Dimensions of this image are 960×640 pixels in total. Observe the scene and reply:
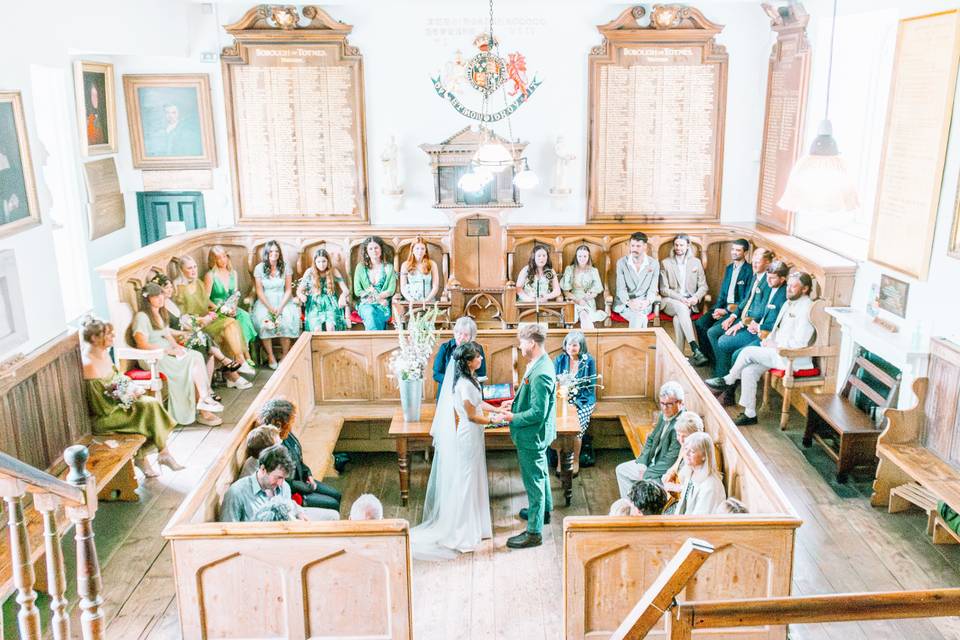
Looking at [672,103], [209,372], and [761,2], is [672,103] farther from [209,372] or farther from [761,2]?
[209,372]

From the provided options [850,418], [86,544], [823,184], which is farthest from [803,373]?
[86,544]

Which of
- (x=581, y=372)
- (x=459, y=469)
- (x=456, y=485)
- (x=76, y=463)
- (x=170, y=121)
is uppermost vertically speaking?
(x=170, y=121)

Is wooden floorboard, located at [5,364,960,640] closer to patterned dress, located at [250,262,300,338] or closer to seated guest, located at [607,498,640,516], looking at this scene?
seated guest, located at [607,498,640,516]

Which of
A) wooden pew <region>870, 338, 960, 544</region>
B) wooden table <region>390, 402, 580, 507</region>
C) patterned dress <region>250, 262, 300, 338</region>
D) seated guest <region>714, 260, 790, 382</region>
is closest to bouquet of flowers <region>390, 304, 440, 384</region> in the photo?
wooden table <region>390, 402, 580, 507</region>

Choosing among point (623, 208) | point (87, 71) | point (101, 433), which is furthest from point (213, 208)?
point (623, 208)

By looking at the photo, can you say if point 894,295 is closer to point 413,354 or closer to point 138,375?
point 413,354

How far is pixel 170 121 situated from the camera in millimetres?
9242

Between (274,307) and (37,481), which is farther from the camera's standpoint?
(274,307)

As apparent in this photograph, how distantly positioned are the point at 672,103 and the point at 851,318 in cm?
335

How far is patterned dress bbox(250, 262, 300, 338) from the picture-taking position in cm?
891

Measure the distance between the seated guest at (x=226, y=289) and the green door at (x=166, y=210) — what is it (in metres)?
0.85

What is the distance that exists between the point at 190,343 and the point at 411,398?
275 cm

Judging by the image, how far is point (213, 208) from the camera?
31.2ft

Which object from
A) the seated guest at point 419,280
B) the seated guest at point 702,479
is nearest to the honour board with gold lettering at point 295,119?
the seated guest at point 419,280
